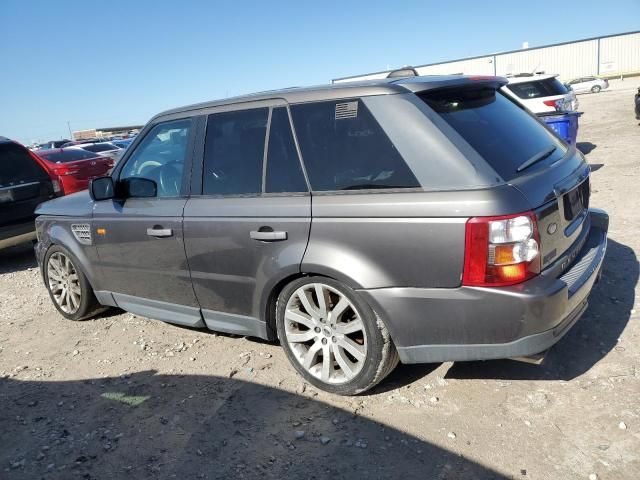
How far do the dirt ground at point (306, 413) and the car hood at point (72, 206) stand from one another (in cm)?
116

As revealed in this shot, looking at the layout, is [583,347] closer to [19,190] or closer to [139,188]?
[139,188]

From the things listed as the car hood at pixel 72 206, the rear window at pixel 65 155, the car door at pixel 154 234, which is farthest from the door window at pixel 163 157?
the rear window at pixel 65 155

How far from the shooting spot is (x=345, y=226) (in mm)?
2867

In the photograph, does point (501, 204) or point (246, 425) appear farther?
point (246, 425)

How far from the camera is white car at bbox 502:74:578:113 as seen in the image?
10.1 m

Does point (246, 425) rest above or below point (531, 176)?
below

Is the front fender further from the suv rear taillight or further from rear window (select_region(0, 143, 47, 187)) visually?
the suv rear taillight

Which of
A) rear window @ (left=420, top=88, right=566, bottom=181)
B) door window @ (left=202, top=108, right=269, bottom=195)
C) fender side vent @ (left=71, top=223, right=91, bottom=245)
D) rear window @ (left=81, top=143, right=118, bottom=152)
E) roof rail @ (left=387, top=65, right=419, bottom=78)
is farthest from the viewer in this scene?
rear window @ (left=81, top=143, right=118, bottom=152)

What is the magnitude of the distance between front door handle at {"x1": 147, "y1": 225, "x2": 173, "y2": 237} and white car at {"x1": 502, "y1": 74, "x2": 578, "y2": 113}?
27.5ft

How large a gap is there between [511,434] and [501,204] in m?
1.20

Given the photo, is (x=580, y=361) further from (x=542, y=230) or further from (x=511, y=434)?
(x=542, y=230)

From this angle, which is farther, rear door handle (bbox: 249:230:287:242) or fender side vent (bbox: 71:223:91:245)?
fender side vent (bbox: 71:223:91:245)

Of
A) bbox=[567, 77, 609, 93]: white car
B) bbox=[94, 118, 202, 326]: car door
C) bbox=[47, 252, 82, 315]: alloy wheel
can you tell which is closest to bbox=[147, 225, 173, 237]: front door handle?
bbox=[94, 118, 202, 326]: car door

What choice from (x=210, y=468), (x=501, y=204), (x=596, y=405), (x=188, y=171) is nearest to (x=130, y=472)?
(x=210, y=468)
